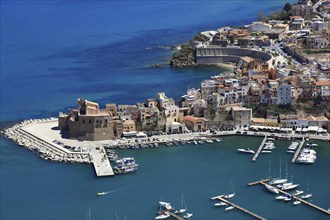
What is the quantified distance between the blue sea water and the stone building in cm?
178

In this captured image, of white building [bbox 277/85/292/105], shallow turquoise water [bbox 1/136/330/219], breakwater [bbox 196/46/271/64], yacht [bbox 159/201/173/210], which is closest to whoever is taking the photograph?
yacht [bbox 159/201/173/210]

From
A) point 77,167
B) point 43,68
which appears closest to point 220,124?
point 77,167

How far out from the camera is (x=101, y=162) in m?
29.0

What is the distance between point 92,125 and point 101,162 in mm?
2819

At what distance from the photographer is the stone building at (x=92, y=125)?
103ft

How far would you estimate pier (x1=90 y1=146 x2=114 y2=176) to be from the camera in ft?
91.8

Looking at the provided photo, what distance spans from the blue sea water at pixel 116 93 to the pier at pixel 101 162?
366 mm

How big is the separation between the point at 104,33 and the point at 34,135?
28.7m

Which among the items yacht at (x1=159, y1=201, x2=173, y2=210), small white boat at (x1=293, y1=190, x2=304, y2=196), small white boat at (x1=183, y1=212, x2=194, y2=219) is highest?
small white boat at (x1=293, y1=190, x2=304, y2=196)

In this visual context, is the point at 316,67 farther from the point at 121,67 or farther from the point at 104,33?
the point at 104,33

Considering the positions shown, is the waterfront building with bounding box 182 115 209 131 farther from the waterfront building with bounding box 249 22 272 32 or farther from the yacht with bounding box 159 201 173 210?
the waterfront building with bounding box 249 22 272 32

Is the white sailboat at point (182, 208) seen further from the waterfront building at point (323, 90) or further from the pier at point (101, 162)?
the waterfront building at point (323, 90)

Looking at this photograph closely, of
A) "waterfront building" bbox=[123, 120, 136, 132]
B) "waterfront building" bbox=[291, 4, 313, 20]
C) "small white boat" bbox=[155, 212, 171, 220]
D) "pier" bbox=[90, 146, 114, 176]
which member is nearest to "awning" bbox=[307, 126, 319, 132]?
"waterfront building" bbox=[123, 120, 136, 132]

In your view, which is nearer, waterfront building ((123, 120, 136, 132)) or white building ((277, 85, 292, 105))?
waterfront building ((123, 120, 136, 132))
